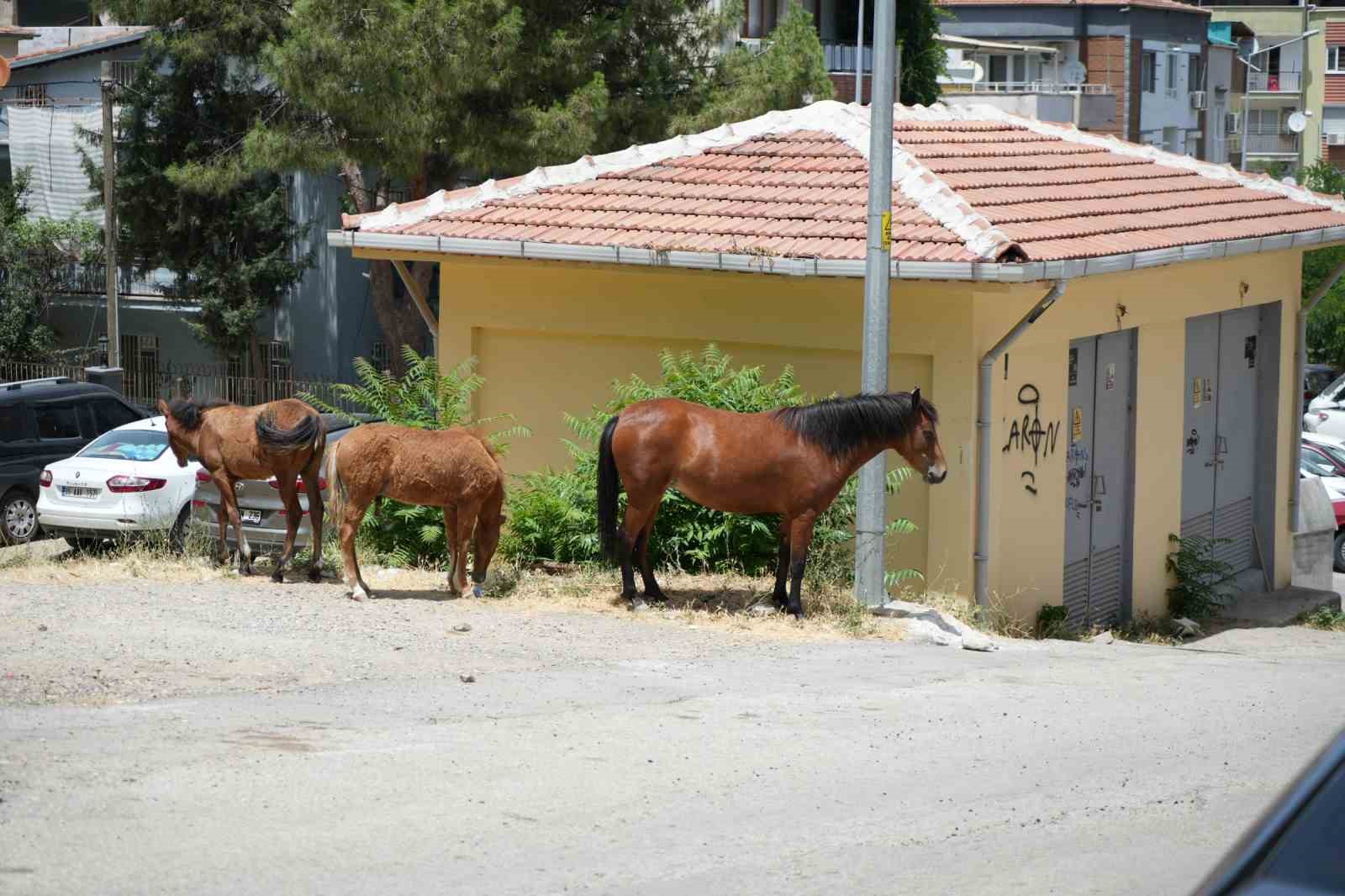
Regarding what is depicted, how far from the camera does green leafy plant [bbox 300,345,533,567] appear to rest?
14148mm

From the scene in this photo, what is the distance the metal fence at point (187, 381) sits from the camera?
32.0 meters

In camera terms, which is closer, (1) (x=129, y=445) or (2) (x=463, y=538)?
(2) (x=463, y=538)

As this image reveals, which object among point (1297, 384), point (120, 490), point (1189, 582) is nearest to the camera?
point (1189, 582)

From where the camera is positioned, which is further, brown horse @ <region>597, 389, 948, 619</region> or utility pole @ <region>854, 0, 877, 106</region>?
utility pole @ <region>854, 0, 877, 106</region>

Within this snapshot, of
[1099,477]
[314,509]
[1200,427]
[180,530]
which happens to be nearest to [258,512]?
[180,530]

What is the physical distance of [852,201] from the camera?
14828 millimetres

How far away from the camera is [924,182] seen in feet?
47.8

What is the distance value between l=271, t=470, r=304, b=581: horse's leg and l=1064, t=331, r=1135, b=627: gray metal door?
266 inches

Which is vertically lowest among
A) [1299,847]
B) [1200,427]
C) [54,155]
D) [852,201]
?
[1200,427]

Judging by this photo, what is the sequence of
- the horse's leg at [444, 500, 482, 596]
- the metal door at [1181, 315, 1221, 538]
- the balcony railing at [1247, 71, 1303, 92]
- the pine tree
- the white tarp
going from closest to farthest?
the horse's leg at [444, 500, 482, 596] < the metal door at [1181, 315, 1221, 538] < the pine tree < the white tarp < the balcony railing at [1247, 71, 1303, 92]

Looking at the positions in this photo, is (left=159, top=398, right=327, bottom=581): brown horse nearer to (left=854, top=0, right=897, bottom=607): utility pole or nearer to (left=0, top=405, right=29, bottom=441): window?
(left=854, top=0, right=897, bottom=607): utility pole

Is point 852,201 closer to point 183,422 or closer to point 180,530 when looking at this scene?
point 183,422

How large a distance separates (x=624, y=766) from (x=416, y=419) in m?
7.12

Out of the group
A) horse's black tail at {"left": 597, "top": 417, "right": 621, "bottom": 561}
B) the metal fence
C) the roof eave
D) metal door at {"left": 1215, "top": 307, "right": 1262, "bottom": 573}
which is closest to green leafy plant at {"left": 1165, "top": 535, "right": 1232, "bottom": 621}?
metal door at {"left": 1215, "top": 307, "right": 1262, "bottom": 573}
